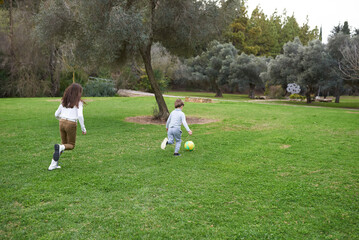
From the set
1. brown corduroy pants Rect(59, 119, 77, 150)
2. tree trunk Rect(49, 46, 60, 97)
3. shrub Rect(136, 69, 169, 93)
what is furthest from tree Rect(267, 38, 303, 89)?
brown corduroy pants Rect(59, 119, 77, 150)

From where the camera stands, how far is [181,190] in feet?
15.8

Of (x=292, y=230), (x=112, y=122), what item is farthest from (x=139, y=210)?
(x=112, y=122)

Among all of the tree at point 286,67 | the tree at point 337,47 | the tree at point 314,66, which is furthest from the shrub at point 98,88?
the tree at point 337,47

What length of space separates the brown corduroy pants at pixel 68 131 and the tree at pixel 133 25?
489cm

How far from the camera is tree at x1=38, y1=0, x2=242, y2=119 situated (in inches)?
399

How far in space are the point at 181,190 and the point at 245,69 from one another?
3209 cm

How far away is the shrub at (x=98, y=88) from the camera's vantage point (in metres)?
29.0

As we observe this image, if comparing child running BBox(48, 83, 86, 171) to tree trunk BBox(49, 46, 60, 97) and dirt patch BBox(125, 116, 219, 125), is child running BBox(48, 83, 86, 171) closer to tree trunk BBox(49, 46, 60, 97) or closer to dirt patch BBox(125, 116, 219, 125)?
dirt patch BBox(125, 116, 219, 125)

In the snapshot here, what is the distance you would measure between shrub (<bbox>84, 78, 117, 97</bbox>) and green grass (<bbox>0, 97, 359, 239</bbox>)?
816 inches

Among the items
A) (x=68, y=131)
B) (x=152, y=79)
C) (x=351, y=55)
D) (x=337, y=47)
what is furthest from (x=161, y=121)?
(x=337, y=47)

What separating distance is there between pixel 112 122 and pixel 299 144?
24.5 ft

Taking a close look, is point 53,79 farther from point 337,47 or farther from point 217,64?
point 337,47

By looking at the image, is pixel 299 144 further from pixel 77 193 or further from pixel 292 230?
pixel 77 193

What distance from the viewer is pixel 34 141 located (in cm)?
848
